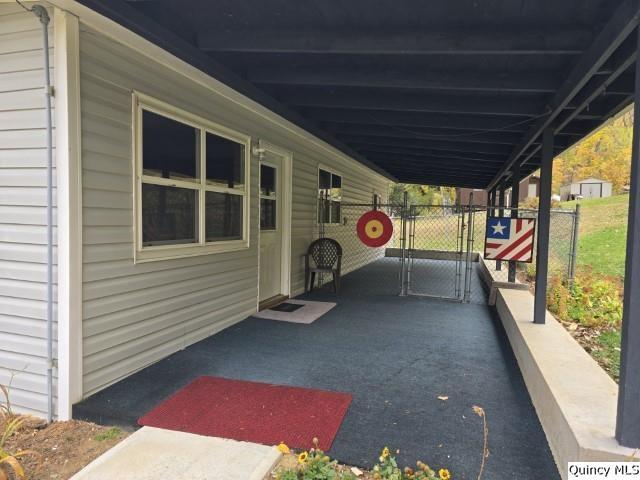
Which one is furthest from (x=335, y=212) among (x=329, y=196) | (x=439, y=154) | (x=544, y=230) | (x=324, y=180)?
(x=544, y=230)

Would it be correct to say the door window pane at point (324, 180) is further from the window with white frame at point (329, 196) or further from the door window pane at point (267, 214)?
the door window pane at point (267, 214)

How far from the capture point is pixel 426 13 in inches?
107

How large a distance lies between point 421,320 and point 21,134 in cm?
437

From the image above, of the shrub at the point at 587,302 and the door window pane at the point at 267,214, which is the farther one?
the shrub at the point at 587,302

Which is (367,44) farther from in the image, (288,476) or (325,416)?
(288,476)

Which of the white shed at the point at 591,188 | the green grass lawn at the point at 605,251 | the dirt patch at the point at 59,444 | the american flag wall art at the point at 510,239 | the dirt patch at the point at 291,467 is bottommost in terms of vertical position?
the dirt patch at the point at 59,444

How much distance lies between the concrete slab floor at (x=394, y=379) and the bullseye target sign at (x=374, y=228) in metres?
1.81

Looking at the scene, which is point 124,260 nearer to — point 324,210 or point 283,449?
point 283,449

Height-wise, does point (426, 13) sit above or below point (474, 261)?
above

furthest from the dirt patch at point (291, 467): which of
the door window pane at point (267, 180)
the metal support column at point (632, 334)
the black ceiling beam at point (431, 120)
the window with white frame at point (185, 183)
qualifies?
the black ceiling beam at point (431, 120)

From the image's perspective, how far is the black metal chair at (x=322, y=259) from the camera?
662cm

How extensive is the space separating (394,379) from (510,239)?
11.7 feet

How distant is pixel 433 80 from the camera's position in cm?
367

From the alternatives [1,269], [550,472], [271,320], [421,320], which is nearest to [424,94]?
[421,320]
